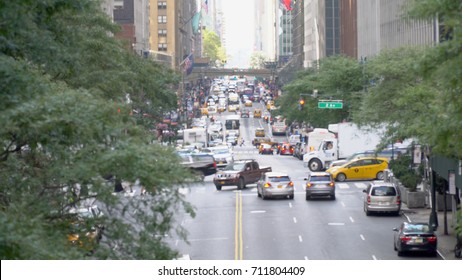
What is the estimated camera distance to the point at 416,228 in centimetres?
3803

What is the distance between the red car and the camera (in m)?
105

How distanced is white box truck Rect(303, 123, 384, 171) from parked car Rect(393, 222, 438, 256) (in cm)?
3642

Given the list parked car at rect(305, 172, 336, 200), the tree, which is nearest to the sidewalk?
parked car at rect(305, 172, 336, 200)

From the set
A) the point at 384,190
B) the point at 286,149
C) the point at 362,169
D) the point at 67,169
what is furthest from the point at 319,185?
the point at 286,149

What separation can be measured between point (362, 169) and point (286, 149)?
38162 mm

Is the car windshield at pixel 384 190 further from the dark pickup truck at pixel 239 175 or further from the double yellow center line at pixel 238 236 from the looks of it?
the dark pickup truck at pixel 239 175

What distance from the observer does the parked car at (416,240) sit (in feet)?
123

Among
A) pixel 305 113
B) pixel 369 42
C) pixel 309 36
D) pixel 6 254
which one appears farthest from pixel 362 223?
pixel 309 36

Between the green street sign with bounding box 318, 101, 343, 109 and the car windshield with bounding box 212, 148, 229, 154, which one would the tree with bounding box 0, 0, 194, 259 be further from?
the green street sign with bounding box 318, 101, 343, 109

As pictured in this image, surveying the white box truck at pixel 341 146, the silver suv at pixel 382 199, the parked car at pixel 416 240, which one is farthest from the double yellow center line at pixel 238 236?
the white box truck at pixel 341 146

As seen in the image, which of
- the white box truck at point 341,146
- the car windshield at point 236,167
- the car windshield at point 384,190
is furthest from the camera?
the white box truck at point 341,146

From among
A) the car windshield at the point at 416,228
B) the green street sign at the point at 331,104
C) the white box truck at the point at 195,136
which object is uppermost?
the green street sign at the point at 331,104

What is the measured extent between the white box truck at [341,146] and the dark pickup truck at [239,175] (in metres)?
11.9

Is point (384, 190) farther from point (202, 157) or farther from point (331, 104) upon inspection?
point (331, 104)
